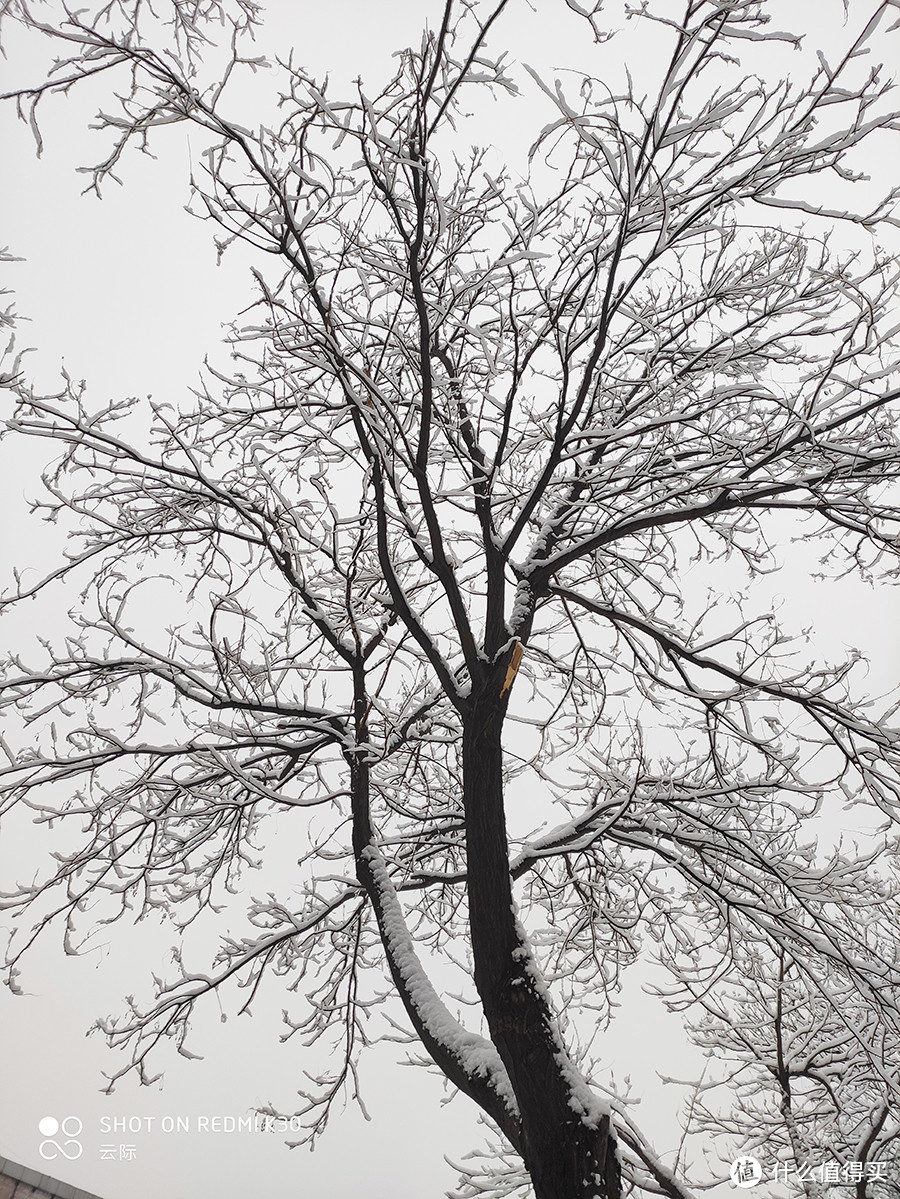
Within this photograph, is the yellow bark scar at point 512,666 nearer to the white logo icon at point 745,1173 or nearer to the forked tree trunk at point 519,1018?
the forked tree trunk at point 519,1018

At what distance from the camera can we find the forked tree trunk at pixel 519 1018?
10.3 feet

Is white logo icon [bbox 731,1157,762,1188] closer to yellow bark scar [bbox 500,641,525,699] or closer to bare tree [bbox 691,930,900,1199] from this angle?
bare tree [bbox 691,930,900,1199]

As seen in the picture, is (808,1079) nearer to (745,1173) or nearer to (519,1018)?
(745,1173)

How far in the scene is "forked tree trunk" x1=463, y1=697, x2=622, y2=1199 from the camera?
3148mm

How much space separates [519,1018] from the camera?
136 inches

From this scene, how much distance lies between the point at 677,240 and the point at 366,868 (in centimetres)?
377

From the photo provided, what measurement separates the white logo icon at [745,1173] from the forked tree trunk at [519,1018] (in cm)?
456

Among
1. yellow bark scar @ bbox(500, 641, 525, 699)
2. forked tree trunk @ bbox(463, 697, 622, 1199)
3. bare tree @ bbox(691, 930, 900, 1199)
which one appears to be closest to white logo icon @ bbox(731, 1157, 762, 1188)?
bare tree @ bbox(691, 930, 900, 1199)

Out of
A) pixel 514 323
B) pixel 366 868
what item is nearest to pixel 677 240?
pixel 514 323

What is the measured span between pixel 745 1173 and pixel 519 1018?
210 inches

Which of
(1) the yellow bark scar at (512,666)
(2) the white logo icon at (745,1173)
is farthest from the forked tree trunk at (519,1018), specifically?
(2) the white logo icon at (745,1173)

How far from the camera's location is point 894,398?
11.1ft

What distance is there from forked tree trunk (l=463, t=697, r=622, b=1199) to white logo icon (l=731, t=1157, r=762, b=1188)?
4.56 metres

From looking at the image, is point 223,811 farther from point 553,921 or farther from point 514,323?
point 514,323
